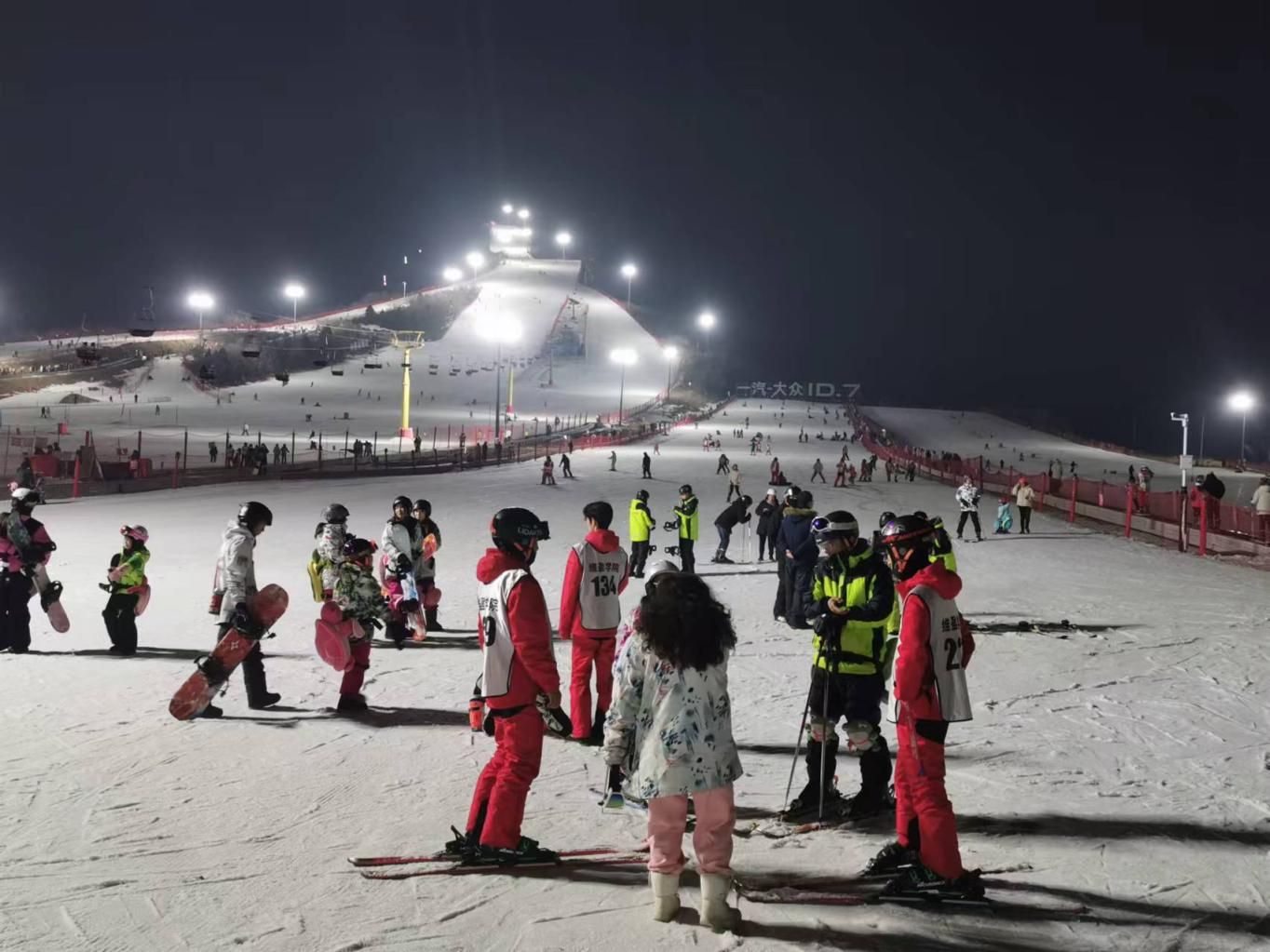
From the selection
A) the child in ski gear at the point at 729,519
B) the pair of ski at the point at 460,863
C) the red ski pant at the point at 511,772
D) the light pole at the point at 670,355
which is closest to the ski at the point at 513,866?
the pair of ski at the point at 460,863

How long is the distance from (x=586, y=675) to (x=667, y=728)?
292 cm

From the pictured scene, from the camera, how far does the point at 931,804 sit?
4.21 meters

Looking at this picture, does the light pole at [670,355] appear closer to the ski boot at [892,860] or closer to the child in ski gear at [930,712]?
the ski boot at [892,860]

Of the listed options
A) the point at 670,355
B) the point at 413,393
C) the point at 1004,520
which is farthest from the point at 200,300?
the point at 1004,520

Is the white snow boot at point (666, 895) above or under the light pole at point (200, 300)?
under

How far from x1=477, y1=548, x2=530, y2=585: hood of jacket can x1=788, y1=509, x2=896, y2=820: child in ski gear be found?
166 cm

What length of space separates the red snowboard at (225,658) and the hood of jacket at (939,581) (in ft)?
16.4

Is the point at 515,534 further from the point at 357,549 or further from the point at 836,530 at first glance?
the point at 357,549

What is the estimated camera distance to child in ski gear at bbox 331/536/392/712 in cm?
766

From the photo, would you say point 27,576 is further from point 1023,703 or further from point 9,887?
point 1023,703

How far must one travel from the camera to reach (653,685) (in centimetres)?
395

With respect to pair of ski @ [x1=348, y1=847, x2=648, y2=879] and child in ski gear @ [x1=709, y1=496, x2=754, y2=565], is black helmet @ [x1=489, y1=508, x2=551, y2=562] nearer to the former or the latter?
pair of ski @ [x1=348, y1=847, x2=648, y2=879]

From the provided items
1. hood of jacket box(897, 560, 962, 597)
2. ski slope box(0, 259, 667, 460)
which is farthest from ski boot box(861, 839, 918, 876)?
ski slope box(0, 259, 667, 460)

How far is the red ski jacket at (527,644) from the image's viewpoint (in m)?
4.37
